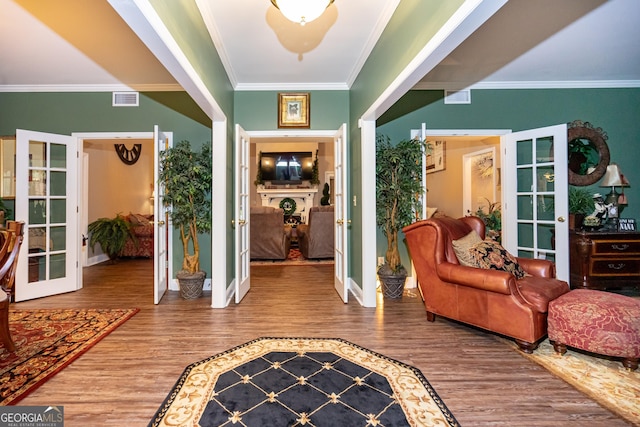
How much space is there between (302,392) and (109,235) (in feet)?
17.3

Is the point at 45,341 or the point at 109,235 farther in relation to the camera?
the point at 109,235

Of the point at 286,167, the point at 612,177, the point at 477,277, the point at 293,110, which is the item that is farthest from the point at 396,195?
the point at 286,167

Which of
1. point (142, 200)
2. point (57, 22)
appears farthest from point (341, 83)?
point (142, 200)

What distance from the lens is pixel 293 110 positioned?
382 cm

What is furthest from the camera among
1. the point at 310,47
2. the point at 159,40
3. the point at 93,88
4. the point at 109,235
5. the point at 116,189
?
the point at 116,189

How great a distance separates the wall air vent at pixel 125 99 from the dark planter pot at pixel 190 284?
2.38m

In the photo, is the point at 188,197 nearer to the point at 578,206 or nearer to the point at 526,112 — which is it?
the point at 526,112

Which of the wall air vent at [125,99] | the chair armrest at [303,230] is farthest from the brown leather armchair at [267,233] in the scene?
the wall air vent at [125,99]

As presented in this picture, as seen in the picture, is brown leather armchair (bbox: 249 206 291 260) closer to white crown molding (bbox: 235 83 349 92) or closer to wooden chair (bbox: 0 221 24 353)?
white crown molding (bbox: 235 83 349 92)

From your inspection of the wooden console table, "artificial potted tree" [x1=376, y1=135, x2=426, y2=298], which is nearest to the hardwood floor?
"artificial potted tree" [x1=376, y1=135, x2=426, y2=298]

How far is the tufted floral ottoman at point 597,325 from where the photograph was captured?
1.85 meters

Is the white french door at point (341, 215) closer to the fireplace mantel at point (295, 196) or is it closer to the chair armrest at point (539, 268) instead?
the chair armrest at point (539, 268)

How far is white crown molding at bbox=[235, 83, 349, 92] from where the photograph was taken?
380 cm

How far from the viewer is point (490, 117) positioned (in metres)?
3.88
